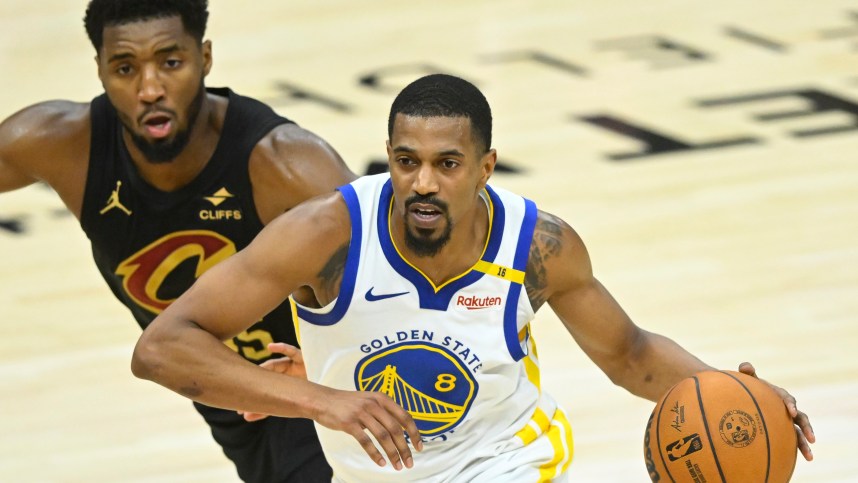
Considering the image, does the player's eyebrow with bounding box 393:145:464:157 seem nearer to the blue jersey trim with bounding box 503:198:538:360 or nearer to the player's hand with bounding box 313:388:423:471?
the blue jersey trim with bounding box 503:198:538:360

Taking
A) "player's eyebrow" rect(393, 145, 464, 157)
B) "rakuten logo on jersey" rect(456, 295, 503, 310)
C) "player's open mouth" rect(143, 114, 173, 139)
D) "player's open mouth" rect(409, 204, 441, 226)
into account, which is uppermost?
"player's eyebrow" rect(393, 145, 464, 157)

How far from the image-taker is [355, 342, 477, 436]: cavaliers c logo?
386 centimetres

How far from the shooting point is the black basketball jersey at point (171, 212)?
4.68 meters

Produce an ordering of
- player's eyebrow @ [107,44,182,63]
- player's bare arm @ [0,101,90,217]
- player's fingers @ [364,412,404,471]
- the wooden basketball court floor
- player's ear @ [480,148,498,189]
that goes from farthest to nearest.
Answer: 1. the wooden basketball court floor
2. player's bare arm @ [0,101,90,217]
3. player's eyebrow @ [107,44,182,63]
4. player's ear @ [480,148,498,189]
5. player's fingers @ [364,412,404,471]

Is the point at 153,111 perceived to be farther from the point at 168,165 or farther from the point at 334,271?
the point at 334,271

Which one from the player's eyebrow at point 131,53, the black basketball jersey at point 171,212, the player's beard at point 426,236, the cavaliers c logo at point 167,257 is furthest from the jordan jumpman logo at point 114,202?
the player's beard at point 426,236

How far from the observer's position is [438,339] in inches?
152

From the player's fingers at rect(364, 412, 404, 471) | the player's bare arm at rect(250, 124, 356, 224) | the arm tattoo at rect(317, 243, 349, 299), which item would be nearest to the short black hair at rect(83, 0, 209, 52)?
the player's bare arm at rect(250, 124, 356, 224)

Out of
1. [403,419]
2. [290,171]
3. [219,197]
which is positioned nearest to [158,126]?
[219,197]

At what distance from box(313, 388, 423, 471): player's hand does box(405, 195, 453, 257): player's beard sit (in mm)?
458

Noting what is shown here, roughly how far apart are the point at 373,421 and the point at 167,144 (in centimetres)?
152

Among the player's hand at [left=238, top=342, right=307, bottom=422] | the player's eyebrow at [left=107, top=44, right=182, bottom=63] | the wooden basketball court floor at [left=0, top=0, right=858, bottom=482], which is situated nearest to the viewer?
the player's hand at [left=238, top=342, right=307, bottom=422]

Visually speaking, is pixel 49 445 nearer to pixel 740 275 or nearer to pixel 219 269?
pixel 219 269

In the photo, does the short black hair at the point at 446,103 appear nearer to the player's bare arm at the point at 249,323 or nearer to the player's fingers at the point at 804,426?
the player's bare arm at the point at 249,323
